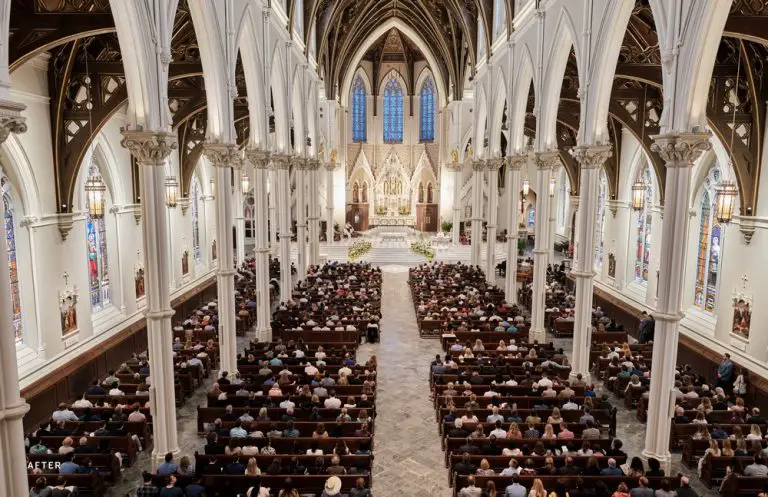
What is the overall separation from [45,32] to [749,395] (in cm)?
2090

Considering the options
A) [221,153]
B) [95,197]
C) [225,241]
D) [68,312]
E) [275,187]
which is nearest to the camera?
[95,197]

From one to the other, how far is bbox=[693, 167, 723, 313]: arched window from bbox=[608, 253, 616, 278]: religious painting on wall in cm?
771

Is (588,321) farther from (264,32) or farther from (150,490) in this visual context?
(264,32)

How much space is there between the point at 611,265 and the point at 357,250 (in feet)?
64.1

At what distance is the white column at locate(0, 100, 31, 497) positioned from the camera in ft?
23.3

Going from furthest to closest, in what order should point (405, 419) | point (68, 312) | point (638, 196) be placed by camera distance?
point (638, 196)
point (68, 312)
point (405, 419)

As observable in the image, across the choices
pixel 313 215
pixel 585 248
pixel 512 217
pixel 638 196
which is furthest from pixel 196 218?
pixel 638 196

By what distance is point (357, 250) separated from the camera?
42688 millimetres

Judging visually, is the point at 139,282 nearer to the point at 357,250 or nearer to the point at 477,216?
the point at 357,250

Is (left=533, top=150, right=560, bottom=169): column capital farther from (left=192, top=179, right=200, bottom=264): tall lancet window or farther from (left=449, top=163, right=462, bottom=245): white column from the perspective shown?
(left=449, top=163, right=462, bottom=245): white column

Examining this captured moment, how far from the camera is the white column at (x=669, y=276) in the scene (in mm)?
11117

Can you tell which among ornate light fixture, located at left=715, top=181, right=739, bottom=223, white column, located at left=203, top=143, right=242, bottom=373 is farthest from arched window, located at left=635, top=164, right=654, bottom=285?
white column, located at left=203, top=143, right=242, bottom=373

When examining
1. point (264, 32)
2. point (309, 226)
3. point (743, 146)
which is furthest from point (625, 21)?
point (309, 226)

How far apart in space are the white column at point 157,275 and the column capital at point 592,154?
11.1 meters
